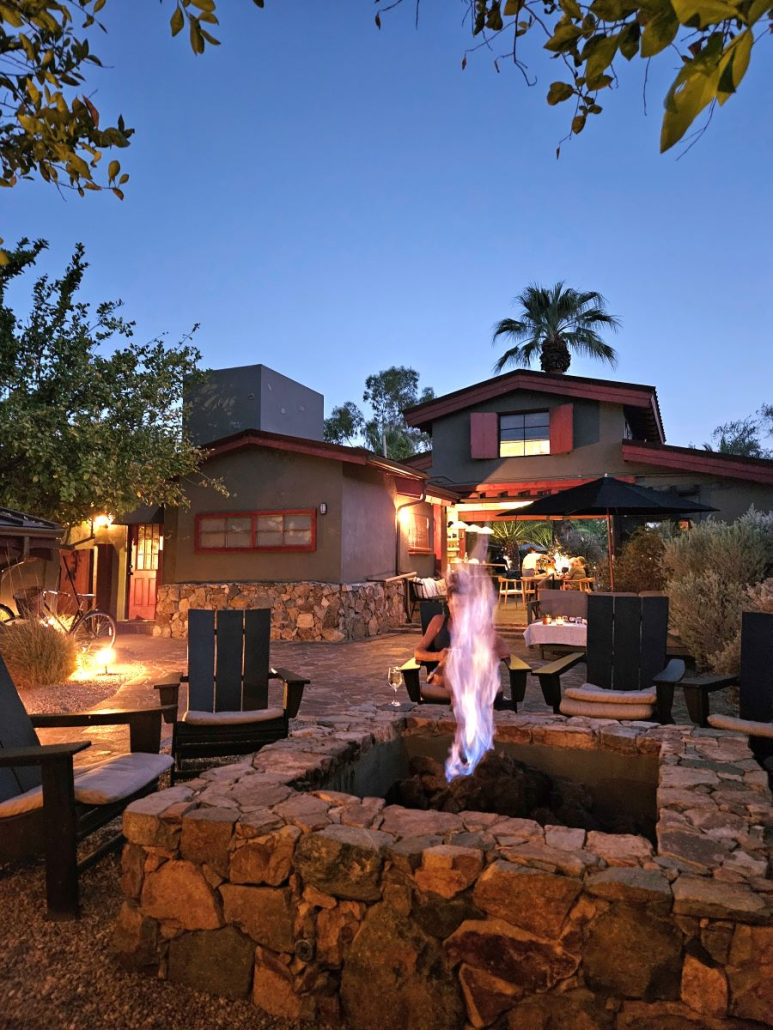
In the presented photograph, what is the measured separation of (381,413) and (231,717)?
118 feet

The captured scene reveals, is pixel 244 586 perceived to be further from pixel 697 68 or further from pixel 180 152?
pixel 697 68

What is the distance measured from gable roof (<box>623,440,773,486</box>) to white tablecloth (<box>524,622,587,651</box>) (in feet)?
25.0

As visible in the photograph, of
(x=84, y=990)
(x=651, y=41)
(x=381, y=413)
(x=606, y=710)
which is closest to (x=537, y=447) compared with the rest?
(x=606, y=710)

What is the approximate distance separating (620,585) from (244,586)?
6.88 meters

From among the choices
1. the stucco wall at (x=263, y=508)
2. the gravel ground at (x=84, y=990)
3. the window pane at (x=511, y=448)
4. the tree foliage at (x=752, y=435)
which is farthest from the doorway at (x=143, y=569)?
the tree foliage at (x=752, y=435)

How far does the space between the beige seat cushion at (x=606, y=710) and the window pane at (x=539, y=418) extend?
13360 millimetres

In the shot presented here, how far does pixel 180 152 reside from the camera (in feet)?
15.7

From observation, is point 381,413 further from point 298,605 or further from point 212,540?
A: point 298,605

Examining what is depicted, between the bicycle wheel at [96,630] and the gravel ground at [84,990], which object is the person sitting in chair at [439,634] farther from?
the bicycle wheel at [96,630]

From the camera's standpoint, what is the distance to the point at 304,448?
1189 centimetres

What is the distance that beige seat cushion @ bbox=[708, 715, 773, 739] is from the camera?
11.9 ft

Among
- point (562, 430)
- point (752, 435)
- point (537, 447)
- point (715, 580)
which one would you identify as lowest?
point (715, 580)

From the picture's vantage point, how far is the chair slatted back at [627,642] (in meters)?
→ 4.97

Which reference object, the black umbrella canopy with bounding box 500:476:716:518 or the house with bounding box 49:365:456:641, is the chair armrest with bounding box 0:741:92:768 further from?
the house with bounding box 49:365:456:641
